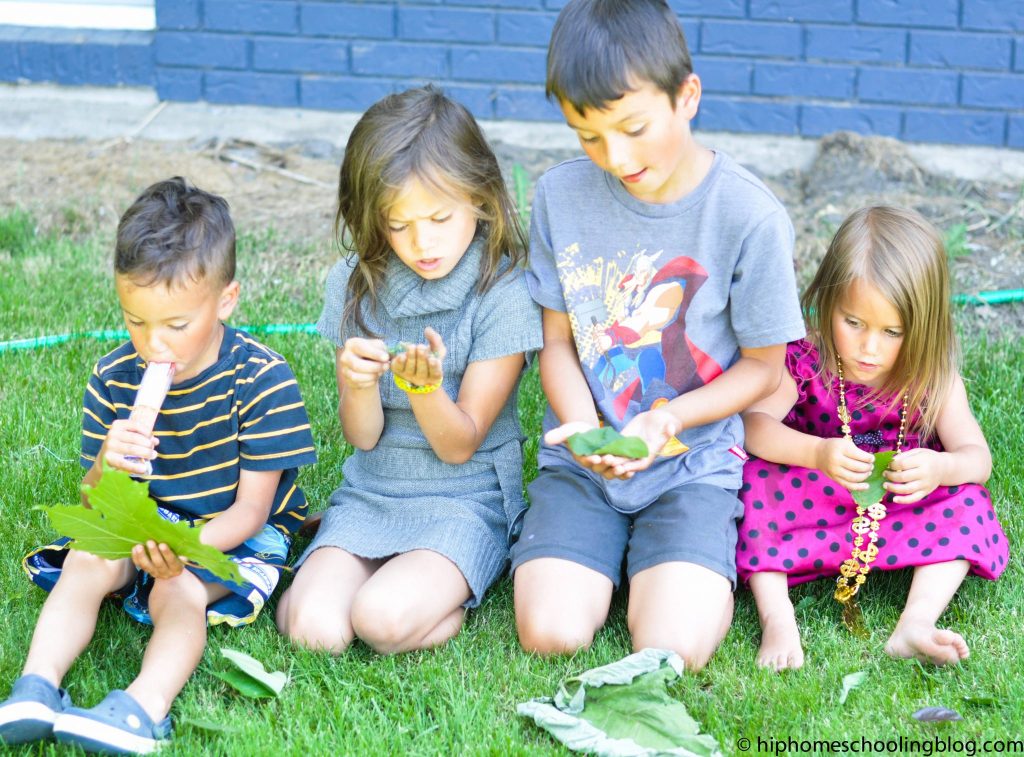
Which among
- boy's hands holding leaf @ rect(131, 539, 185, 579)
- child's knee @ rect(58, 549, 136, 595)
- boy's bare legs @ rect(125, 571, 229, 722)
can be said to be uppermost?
boy's hands holding leaf @ rect(131, 539, 185, 579)

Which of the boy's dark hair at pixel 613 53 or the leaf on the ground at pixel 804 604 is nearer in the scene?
the boy's dark hair at pixel 613 53

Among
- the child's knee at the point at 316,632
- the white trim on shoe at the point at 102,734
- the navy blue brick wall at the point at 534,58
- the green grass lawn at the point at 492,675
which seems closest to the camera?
the white trim on shoe at the point at 102,734

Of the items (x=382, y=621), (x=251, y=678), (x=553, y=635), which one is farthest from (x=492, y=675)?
(x=251, y=678)

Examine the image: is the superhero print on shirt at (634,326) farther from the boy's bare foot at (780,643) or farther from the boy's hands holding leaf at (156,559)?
the boy's hands holding leaf at (156,559)

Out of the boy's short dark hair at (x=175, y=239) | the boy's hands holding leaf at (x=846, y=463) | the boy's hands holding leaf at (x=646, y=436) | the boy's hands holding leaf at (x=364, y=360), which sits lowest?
the boy's hands holding leaf at (x=846, y=463)

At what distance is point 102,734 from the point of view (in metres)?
2.50

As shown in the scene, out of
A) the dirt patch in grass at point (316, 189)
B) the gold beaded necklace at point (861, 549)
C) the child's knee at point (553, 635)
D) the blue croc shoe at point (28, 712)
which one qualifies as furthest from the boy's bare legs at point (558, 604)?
the dirt patch in grass at point (316, 189)

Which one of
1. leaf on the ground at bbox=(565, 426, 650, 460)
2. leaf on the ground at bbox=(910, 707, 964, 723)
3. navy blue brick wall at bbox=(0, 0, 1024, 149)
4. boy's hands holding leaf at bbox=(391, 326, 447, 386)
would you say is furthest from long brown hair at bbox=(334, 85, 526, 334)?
navy blue brick wall at bbox=(0, 0, 1024, 149)

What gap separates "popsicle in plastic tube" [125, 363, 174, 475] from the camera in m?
2.79

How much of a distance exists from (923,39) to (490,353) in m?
3.59

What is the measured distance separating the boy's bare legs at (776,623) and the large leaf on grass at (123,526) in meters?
1.21

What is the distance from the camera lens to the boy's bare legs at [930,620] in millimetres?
2809

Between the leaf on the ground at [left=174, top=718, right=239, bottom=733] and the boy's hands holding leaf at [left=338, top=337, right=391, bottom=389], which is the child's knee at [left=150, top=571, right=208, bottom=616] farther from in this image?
the boy's hands holding leaf at [left=338, top=337, right=391, bottom=389]

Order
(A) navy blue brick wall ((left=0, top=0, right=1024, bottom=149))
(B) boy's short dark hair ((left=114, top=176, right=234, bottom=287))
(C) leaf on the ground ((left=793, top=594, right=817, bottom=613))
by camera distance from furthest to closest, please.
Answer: (A) navy blue brick wall ((left=0, top=0, right=1024, bottom=149)) → (C) leaf on the ground ((left=793, top=594, right=817, bottom=613)) → (B) boy's short dark hair ((left=114, top=176, right=234, bottom=287))
